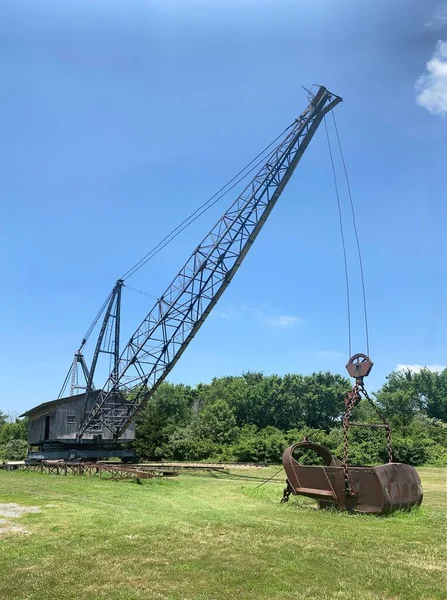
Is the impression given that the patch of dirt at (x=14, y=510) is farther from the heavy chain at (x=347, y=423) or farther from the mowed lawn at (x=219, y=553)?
the heavy chain at (x=347, y=423)

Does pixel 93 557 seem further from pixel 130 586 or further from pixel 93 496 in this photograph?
pixel 93 496

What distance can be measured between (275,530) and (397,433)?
3069 cm

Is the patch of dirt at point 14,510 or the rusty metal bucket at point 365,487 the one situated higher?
the rusty metal bucket at point 365,487

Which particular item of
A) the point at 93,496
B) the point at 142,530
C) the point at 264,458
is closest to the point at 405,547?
the point at 142,530

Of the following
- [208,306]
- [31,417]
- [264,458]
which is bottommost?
[264,458]

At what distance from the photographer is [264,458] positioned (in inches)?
1387

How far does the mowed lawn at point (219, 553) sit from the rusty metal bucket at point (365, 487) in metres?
0.33

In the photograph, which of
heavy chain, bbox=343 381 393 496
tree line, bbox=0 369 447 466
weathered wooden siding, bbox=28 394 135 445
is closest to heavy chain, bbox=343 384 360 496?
heavy chain, bbox=343 381 393 496

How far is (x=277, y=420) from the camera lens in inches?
2261

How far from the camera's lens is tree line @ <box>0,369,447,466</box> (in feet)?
111

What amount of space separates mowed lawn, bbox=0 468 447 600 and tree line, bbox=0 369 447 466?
1984 centimetres

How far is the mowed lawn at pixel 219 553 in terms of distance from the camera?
17.8ft

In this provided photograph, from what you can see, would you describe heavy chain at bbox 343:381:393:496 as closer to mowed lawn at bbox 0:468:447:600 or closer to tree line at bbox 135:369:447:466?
mowed lawn at bbox 0:468:447:600

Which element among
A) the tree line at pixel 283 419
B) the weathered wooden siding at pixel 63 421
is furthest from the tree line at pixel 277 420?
the weathered wooden siding at pixel 63 421
